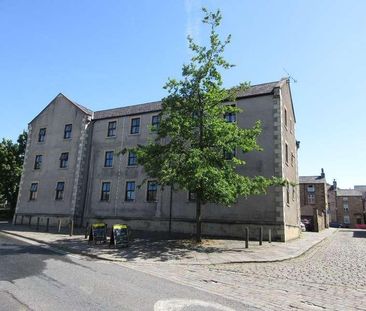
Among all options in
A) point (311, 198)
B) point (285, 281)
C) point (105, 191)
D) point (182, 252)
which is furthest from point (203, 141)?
point (311, 198)

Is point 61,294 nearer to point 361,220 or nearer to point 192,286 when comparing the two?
point 192,286

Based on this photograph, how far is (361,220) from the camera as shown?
7431 cm

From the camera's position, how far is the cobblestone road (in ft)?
24.7

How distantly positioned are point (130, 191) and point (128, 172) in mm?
1686

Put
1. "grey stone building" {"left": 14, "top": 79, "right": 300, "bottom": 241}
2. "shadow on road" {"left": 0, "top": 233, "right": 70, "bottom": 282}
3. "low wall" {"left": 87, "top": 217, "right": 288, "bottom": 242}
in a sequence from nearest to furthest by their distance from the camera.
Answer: "shadow on road" {"left": 0, "top": 233, "right": 70, "bottom": 282} < "low wall" {"left": 87, "top": 217, "right": 288, "bottom": 242} < "grey stone building" {"left": 14, "top": 79, "right": 300, "bottom": 241}

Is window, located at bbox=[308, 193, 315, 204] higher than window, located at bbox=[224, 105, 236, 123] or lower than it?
lower

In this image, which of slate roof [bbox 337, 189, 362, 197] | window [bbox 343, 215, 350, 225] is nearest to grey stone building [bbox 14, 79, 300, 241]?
window [bbox 343, 215, 350, 225]

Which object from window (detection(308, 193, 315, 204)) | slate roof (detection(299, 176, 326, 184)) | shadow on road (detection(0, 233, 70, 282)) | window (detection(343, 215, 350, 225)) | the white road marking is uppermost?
slate roof (detection(299, 176, 326, 184))

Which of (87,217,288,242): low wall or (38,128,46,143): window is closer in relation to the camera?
(87,217,288,242): low wall

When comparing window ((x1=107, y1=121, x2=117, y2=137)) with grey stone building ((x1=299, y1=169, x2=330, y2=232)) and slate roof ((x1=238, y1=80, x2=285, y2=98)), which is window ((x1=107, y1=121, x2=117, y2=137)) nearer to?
slate roof ((x1=238, y1=80, x2=285, y2=98))

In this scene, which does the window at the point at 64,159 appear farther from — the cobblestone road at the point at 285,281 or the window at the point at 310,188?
the window at the point at 310,188

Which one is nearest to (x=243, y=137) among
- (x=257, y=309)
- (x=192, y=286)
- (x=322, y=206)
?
(x=192, y=286)

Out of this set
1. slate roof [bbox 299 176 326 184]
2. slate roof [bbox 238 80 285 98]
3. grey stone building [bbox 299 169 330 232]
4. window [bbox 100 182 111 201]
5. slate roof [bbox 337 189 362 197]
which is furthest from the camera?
slate roof [bbox 337 189 362 197]

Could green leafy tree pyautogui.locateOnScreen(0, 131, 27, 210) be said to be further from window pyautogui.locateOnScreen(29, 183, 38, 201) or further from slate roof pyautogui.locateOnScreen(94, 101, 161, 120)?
slate roof pyautogui.locateOnScreen(94, 101, 161, 120)
